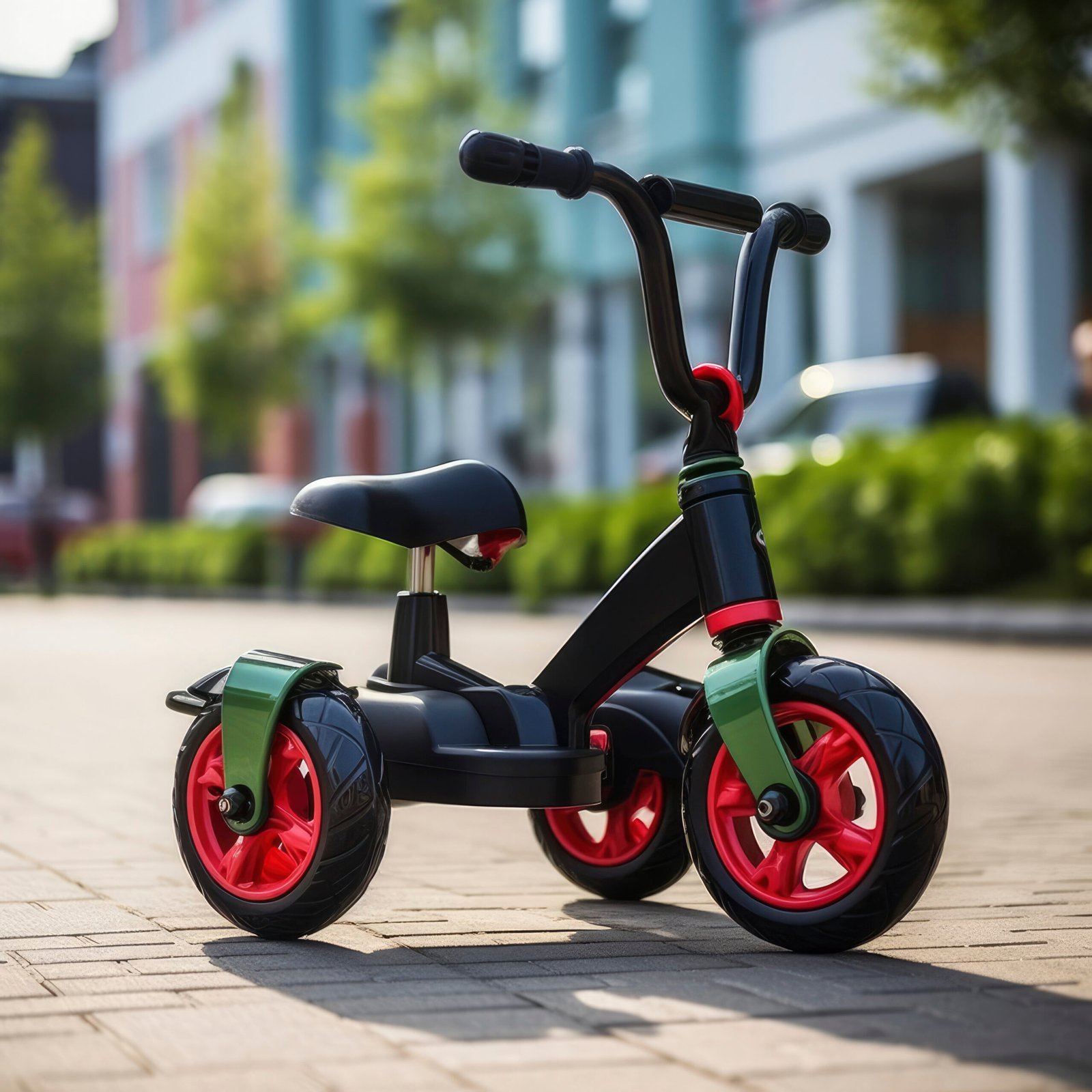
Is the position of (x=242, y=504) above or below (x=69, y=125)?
below

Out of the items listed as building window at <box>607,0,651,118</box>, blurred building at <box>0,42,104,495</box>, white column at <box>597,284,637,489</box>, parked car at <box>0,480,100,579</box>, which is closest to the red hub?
building window at <box>607,0,651,118</box>

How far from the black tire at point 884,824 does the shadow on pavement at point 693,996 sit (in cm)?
7

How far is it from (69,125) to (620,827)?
55.4 m

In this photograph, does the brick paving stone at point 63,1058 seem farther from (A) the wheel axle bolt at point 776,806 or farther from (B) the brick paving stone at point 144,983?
(A) the wheel axle bolt at point 776,806

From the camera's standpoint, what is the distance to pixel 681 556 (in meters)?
3.95

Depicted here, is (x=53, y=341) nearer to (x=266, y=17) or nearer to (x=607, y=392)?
(x=266, y=17)

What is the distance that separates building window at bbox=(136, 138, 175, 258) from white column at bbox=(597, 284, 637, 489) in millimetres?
17762

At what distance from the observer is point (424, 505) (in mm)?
4117

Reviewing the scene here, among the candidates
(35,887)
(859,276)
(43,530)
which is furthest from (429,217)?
(35,887)

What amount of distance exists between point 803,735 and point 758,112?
2051 centimetres

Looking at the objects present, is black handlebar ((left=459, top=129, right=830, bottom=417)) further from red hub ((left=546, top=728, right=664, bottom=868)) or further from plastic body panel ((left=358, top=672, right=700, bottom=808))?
red hub ((left=546, top=728, right=664, bottom=868))

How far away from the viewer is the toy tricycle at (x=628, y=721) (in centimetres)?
366

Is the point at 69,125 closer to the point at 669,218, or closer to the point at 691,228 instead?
the point at 691,228

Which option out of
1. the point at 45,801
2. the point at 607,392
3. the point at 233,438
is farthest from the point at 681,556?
the point at 233,438
